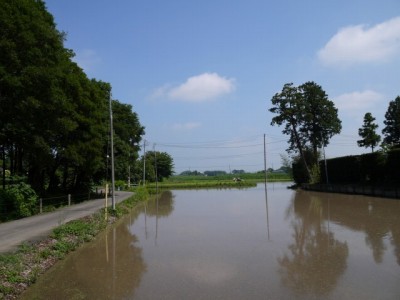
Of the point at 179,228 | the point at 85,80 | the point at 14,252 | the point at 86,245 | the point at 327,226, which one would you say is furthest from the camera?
the point at 85,80

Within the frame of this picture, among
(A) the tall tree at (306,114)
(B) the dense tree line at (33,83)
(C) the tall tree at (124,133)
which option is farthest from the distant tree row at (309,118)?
(B) the dense tree line at (33,83)

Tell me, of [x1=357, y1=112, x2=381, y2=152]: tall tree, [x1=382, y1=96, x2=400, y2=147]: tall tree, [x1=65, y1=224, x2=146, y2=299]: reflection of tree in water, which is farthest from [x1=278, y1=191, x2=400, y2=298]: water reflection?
[x1=382, y1=96, x2=400, y2=147]: tall tree

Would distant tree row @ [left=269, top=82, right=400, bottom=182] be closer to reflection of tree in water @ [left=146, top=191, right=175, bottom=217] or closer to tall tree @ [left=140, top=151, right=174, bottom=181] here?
reflection of tree in water @ [left=146, top=191, right=175, bottom=217]

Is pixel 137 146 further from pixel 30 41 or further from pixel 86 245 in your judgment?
pixel 86 245

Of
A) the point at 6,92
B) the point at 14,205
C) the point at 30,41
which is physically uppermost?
the point at 30,41

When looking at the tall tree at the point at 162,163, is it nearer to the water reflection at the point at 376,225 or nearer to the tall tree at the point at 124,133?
the tall tree at the point at 124,133

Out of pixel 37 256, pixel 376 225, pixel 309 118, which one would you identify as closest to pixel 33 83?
pixel 37 256

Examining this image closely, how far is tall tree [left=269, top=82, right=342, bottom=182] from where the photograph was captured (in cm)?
5400

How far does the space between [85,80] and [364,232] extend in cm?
2118

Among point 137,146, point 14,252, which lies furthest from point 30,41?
point 137,146

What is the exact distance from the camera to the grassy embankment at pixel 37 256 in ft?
27.2

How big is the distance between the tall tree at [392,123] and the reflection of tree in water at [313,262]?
54275 mm

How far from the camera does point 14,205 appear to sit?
19688 millimetres

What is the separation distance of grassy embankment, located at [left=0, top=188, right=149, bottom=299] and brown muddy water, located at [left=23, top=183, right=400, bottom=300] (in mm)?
265
